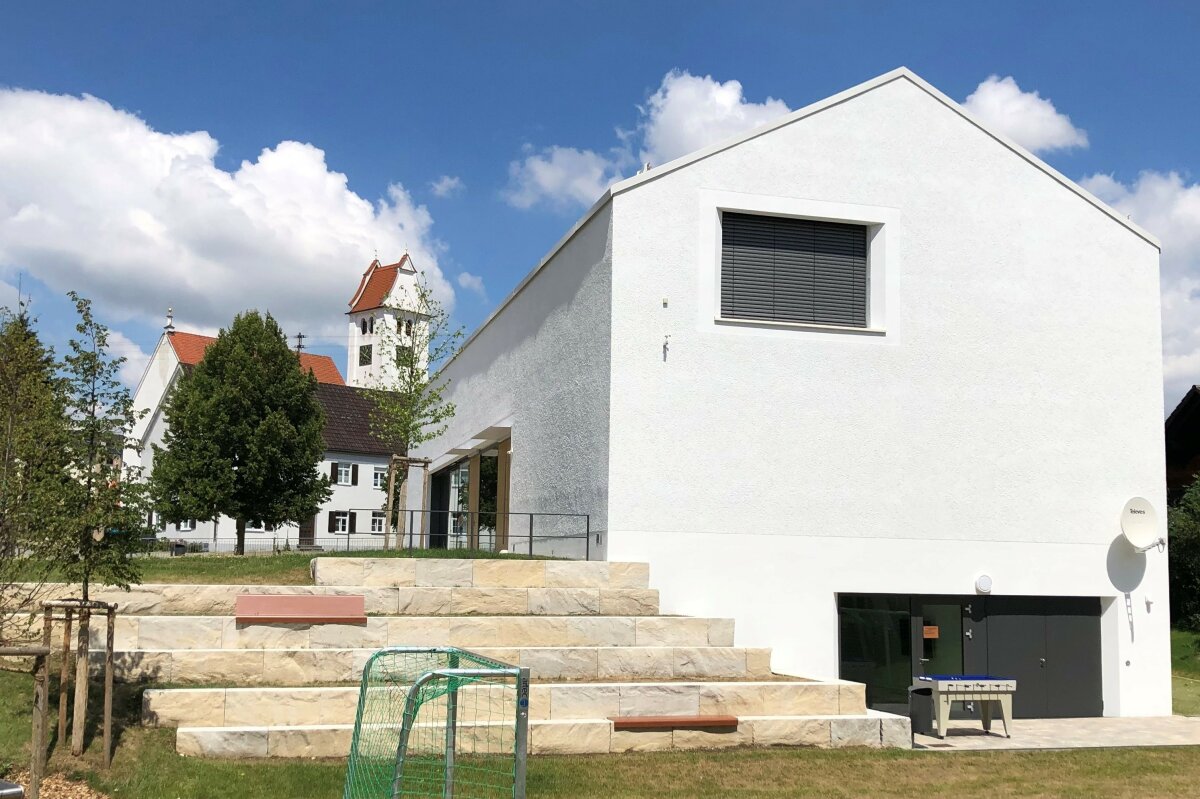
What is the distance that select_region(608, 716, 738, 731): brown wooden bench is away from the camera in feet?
39.2

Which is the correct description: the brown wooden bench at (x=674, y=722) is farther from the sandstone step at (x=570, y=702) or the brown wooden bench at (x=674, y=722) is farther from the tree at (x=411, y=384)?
the tree at (x=411, y=384)

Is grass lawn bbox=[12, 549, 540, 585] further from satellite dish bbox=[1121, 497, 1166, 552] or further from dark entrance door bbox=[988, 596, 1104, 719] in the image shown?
satellite dish bbox=[1121, 497, 1166, 552]

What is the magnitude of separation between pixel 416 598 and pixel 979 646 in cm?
869

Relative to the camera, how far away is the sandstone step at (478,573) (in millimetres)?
14727

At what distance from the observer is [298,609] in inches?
522

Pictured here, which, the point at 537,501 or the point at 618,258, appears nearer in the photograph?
the point at 618,258

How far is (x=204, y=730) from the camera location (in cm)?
1062

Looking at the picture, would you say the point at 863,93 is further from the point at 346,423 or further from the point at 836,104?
the point at 346,423

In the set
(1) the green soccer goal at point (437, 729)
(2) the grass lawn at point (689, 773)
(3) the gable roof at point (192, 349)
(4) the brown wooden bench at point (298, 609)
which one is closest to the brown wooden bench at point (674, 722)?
(2) the grass lawn at point (689, 773)

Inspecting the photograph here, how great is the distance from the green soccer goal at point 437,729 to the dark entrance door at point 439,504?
1611cm

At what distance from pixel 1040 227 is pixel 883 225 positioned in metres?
2.79

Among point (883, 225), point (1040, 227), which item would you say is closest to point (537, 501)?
point (883, 225)

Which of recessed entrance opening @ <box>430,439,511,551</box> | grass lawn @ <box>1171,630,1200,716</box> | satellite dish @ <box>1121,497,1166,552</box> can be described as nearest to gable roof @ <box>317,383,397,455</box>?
recessed entrance opening @ <box>430,439,511,551</box>

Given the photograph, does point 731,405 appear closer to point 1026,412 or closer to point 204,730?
point 1026,412
